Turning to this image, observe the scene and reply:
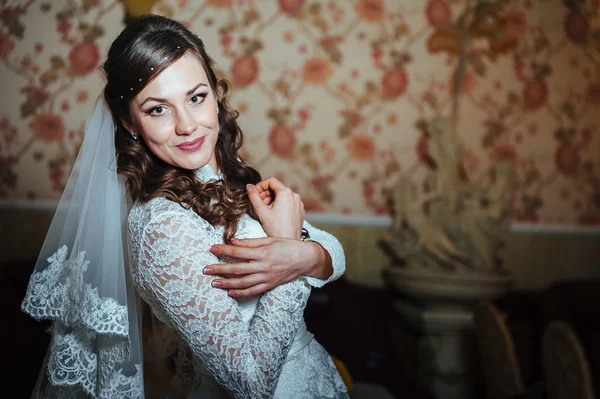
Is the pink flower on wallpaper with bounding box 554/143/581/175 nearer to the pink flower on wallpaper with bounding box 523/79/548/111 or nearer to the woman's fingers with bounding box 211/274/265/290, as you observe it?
the pink flower on wallpaper with bounding box 523/79/548/111

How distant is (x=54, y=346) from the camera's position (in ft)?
4.50

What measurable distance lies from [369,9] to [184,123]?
224 centimetres

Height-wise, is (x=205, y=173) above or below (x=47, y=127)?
below

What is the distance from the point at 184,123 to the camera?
1.36 meters

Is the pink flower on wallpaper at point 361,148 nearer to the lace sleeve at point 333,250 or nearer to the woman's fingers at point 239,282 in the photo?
the lace sleeve at point 333,250

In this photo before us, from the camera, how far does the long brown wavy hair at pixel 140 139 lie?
1336 millimetres

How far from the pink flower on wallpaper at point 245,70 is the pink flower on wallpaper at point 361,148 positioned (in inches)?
26.4

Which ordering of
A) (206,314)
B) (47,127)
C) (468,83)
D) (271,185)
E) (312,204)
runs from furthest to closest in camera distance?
(468,83)
(312,204)
(47,127)
(271,185)
(206,314)

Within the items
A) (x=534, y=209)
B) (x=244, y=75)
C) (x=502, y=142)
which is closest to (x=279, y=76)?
(x=244, y=75)

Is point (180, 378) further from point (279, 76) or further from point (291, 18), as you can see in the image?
point (291, 18)

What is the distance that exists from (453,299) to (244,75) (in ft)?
5.36

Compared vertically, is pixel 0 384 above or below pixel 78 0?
below

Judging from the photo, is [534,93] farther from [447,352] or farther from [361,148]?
[447,352]

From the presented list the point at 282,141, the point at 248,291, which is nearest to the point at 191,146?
the point at 248,291
